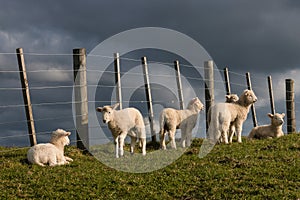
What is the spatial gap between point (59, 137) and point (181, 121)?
14.0ft

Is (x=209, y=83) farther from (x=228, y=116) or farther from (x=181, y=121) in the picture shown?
(x=181, y=121)

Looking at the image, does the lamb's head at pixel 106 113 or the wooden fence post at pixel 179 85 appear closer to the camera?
the lamb's head at pixel 106 113

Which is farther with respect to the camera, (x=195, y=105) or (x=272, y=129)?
(x=272, y=129)

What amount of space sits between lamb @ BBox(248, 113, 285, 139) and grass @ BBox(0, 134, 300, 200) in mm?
4215

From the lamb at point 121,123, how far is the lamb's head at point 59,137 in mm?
1155

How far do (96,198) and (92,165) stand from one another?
9.12 ft

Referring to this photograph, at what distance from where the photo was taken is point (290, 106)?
20.0 metres

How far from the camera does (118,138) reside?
12.8 meters

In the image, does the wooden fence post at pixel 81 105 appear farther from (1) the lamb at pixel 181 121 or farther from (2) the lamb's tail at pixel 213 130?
(2) the lamb's tail at pixel 213 130

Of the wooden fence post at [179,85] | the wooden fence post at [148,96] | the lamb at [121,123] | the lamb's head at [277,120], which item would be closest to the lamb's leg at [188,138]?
the wooden fence post at [148,96]

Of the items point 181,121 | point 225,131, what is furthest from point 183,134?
point 225,131

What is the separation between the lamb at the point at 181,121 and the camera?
1400 centimetres

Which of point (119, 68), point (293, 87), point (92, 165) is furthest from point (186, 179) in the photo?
point (293, 87)

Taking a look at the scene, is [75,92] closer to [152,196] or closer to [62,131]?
[62,131]
